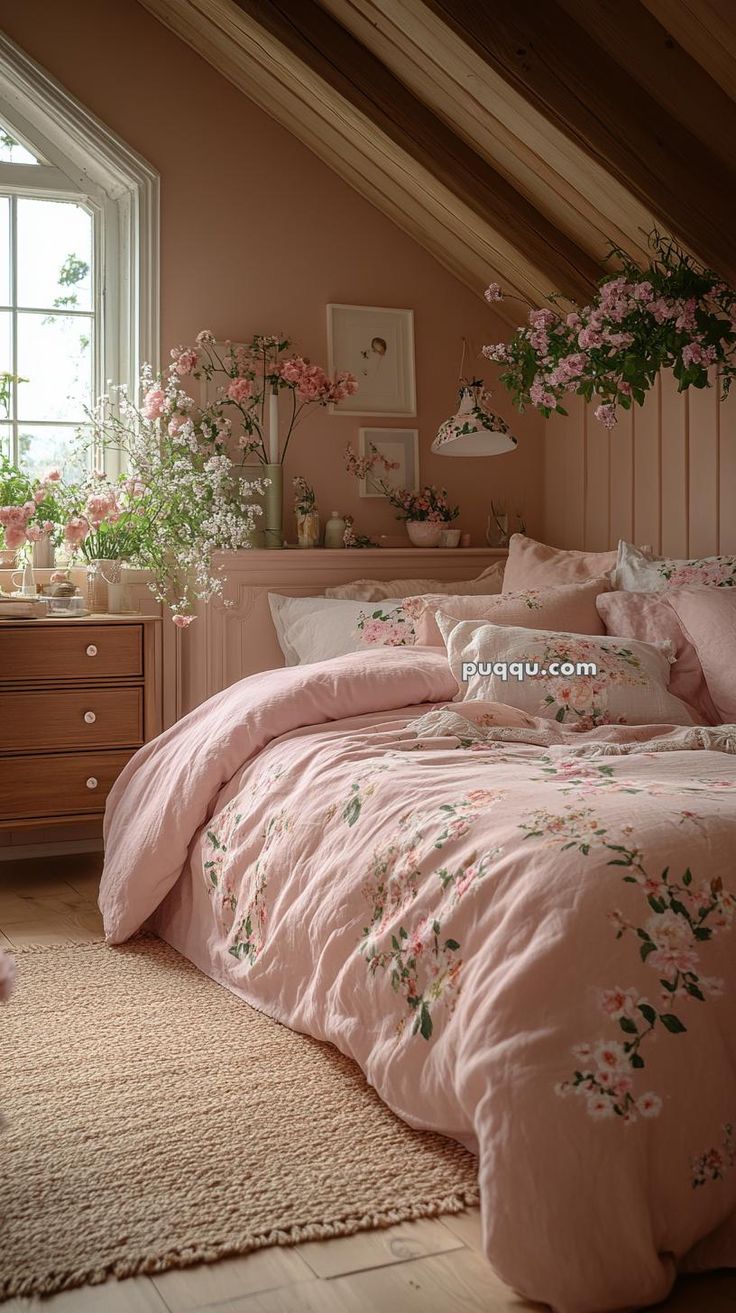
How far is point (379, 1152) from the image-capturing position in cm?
178

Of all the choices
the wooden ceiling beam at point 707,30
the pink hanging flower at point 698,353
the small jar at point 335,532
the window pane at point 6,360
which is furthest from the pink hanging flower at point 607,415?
the window pane at point 6,360

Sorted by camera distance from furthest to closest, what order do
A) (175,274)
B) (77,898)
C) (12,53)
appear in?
(175,274) → (12,53) → (77,898)

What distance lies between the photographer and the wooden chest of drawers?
10.6 ft

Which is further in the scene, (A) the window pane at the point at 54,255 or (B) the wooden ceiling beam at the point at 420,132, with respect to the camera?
(A) the window pane at the point at 54,255

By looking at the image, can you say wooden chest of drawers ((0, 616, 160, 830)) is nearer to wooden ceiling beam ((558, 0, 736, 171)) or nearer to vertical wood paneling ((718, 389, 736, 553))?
vertical wood paneling ((718, 389, 736, 553))

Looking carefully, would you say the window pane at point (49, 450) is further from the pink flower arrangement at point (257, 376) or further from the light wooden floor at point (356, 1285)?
the light wooden floor at point (356, 1285)

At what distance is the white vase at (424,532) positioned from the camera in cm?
405

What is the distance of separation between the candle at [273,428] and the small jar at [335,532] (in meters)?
0.26

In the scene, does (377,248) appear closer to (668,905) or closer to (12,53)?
(12,53)

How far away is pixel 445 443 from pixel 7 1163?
250 centimetres

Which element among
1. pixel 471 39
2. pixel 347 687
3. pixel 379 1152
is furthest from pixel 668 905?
pixel 471 39

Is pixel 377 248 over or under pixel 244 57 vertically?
under

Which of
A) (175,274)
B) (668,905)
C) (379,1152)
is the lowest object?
(379,1152)

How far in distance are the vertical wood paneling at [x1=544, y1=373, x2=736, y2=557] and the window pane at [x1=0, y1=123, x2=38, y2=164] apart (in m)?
1.90
